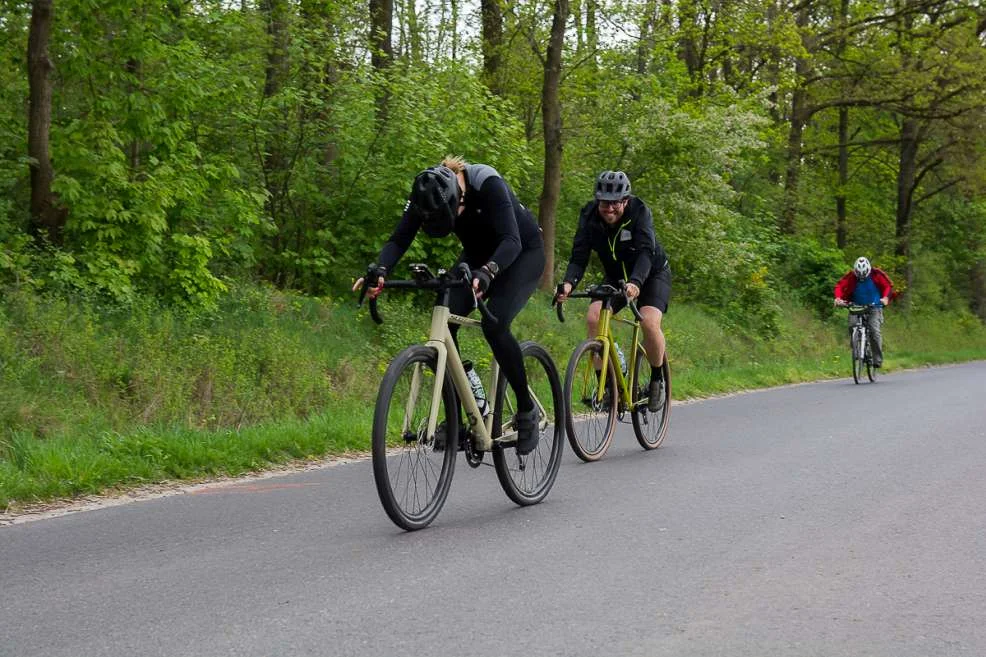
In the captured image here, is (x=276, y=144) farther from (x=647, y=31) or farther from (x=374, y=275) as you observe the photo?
(x=374, y=275)

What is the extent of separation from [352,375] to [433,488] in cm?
708

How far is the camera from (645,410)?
10.1 m

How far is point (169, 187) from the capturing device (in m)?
13.0

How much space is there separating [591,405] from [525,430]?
7.71 feet

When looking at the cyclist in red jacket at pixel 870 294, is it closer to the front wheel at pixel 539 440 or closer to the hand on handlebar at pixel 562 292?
the hand on handlebar at pixel 562 292

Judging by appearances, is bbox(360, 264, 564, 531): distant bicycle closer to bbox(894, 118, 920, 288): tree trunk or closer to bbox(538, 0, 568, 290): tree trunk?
bbox(538, 0, 568, 290): tree trunk

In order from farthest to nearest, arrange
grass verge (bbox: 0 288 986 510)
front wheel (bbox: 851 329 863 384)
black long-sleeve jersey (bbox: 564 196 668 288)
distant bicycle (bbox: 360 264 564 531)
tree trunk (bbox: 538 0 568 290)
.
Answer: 1. front wheel (bbox: 851 329 863 384)
2. tree trunk (bbox: 538 0 568 290)
3. black long-sleeve jersey (bbox: 564 196 668 288)
4. grass verge (bbox: 0 288 986 510)
5. distant bicycle (bbox: 360 264 564 531)

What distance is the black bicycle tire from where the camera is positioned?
5.87 m

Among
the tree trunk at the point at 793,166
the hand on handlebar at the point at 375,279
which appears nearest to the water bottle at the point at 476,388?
the hand on handlebar at the point at 375,279

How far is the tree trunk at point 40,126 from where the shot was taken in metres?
13.0

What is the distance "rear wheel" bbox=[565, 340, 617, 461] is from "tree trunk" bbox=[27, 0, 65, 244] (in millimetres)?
6565

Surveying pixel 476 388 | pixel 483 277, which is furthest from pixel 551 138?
pixel 483 277

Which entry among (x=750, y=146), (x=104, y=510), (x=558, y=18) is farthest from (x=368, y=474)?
(x=750, y=146)

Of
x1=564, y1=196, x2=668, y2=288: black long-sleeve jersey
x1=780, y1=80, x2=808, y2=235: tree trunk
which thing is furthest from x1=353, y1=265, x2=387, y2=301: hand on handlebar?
x1=780, y1=80, x2=808, y2=235: tree trunk
